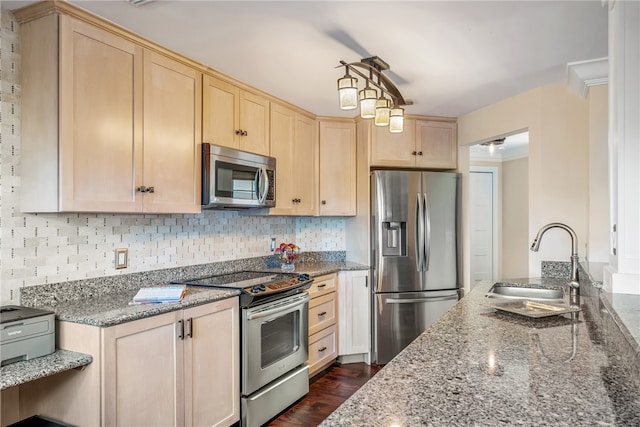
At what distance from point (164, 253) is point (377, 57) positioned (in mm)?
1826

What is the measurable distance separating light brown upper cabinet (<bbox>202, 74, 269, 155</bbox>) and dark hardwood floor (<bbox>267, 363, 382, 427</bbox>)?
1.88 m

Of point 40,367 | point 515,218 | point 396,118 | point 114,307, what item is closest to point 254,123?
point 396,118

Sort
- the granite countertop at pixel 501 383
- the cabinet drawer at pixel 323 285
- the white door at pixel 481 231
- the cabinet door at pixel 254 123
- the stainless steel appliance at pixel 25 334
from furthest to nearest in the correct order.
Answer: the white door at pixel 481 231
the cabinet drawer at pixel 323 285
the cabinet door at pixel 254 123
the stainless steel appliance at pixel 25 334
the granite countertop at pixel 501 383

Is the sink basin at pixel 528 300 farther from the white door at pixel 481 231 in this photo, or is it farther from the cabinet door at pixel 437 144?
the white door at pixel 481 231

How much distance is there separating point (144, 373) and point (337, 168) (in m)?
2.55

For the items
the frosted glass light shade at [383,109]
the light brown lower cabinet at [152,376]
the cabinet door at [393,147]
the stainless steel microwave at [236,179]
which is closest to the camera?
the light brown lower cabinet at [152,376]

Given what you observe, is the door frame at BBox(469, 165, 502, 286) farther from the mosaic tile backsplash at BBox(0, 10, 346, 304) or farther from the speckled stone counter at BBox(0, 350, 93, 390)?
the speckled stone counter at BBox(0, 350, 93, 390)

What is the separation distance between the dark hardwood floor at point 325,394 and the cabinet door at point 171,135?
1537 millimetres

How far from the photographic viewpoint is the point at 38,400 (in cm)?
194

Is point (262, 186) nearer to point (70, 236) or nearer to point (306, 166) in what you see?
point (306, 166)

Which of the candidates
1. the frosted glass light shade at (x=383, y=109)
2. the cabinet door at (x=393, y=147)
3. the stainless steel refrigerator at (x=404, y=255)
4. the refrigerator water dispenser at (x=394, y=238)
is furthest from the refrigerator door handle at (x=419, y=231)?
the frosted glass light shade at (x=383, y=109)

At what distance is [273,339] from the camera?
2773 mm

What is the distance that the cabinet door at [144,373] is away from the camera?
1774 mm

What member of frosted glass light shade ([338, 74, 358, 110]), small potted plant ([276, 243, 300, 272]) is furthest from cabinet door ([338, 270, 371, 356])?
frosted glass light shade ([338, 74, 358, 110])
